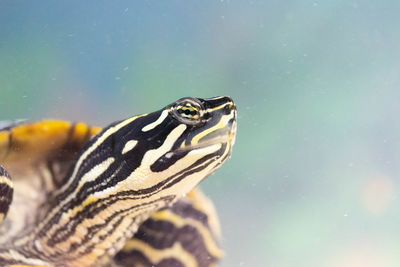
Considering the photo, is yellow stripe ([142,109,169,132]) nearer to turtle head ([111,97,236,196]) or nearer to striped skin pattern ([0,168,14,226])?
turtle head ([111,97,236,196])

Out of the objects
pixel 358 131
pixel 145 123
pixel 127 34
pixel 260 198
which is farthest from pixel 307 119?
pixel 145 123

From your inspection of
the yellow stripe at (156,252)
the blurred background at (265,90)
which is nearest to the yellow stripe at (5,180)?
the blurred background at (265,90)

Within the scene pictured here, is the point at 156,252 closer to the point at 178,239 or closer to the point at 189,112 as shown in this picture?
the point at 178,239

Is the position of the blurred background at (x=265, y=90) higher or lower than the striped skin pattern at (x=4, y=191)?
higher

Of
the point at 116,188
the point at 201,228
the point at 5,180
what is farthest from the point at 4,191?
the point at 201,228

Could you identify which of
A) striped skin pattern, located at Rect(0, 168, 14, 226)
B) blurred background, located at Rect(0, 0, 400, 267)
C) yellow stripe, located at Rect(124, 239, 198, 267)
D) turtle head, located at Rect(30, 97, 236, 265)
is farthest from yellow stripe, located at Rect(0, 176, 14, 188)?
yellow stripe, located at Rect(124, 239, 198, 267)

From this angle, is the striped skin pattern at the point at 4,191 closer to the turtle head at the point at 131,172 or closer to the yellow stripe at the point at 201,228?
the turtle head at the point at 131,172
